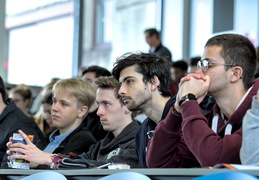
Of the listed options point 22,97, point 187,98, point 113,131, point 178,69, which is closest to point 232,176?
point 187,98

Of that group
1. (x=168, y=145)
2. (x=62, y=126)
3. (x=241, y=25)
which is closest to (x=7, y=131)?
(x=62, y=126)

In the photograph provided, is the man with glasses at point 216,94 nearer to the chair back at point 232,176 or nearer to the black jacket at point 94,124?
the chair back at point 232,176

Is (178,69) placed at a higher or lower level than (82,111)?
higher

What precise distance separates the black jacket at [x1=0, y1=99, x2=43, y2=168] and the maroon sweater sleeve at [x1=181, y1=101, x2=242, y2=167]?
1.75m

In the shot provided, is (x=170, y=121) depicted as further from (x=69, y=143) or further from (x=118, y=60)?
(x=69, y=143)

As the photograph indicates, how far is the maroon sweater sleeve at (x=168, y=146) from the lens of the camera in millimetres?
2371

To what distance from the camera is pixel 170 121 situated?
237cm

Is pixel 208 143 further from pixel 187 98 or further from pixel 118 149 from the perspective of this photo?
pixel 118 149

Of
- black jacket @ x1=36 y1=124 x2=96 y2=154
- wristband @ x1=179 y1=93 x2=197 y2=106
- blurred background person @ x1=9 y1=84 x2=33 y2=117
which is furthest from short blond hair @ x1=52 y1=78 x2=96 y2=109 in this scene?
blurred background person @ x1=9 y1=84 x2=33 y2=117

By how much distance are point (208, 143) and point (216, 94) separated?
1.02ft

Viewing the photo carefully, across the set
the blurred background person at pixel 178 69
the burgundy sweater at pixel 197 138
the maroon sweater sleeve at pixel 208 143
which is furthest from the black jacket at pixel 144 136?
the blurred background person at pixel 178 69

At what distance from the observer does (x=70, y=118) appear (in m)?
3.58

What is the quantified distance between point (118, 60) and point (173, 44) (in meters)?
6.07

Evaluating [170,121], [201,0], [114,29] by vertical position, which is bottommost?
[170,121]
